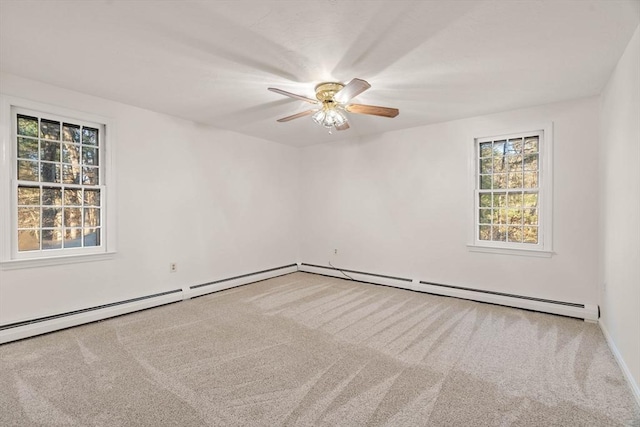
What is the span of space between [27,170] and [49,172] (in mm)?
167

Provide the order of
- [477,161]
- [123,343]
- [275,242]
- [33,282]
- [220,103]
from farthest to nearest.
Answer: [275,242] < [477,161] < [220,103] < [33,282] < [123,343]

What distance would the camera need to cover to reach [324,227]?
5.58 metres

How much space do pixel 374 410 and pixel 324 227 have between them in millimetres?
3862

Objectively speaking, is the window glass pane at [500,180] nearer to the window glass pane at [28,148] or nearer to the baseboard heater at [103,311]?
the baseboard heater at [103,311]

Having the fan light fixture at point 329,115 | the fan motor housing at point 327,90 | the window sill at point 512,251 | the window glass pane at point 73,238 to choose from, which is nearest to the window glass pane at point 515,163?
the window sill at point 512,251

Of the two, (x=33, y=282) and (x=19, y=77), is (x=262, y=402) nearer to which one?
(x=33, y=282)

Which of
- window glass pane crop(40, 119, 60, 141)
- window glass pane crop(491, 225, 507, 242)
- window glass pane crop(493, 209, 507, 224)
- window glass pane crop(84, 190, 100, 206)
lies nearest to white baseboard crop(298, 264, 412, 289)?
window glass pane crop(491, 225, 507, 242)

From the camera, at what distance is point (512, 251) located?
3756 millimetres

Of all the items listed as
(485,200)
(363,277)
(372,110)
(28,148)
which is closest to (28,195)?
(28,148)

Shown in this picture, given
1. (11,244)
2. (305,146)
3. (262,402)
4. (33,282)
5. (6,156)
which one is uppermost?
(305,146)

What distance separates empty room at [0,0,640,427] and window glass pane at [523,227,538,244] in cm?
2

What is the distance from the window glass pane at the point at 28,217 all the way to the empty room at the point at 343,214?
0.01 m

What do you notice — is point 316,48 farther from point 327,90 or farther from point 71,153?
point 71,153

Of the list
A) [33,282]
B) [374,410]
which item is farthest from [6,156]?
[374,410]
